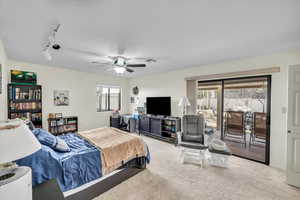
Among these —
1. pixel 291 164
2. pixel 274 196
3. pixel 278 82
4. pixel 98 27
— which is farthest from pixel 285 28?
pixel 98 27

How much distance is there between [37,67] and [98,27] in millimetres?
3347

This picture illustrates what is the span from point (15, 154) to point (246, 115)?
14.6 feet

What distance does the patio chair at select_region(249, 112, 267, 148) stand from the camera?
3.18 m

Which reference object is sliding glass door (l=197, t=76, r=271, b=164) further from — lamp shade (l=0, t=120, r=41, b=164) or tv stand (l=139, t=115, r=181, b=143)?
lamp shade (l=0, t=120, r=41, b=164)

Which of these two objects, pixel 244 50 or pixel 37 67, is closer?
pixel 244 50

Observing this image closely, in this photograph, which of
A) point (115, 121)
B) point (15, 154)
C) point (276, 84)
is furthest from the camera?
point (115, 121)

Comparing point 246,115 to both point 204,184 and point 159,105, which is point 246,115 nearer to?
point 204,184

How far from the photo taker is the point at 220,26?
5.77 feet

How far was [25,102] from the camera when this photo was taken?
3418 millimetres

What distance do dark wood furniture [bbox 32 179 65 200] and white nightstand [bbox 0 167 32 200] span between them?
8.3 inches

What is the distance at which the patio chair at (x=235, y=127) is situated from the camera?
365 centimetres

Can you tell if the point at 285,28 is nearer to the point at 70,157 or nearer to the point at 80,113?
the point at 70,157

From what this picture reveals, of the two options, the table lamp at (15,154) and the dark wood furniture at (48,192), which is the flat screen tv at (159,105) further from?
the table lamp at (15,154)

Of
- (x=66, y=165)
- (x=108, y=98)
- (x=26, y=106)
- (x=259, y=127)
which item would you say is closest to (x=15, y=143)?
(x=66, y=165)
